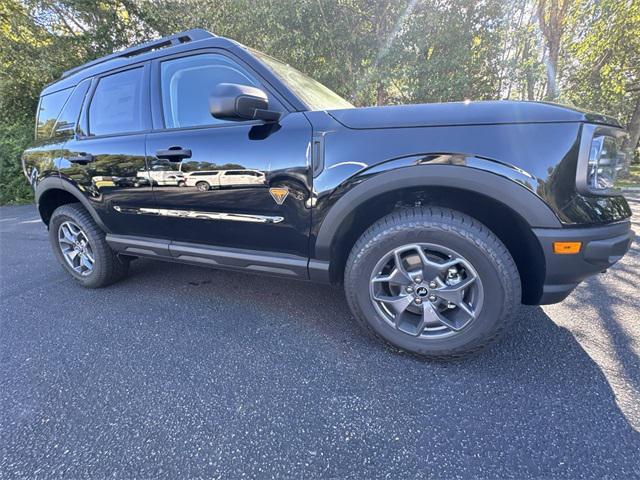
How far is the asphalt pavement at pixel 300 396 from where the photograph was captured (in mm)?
1232

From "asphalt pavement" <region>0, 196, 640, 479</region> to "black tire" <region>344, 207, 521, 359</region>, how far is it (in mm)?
154

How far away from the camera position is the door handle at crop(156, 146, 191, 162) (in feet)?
6.66

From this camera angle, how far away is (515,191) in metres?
1.44

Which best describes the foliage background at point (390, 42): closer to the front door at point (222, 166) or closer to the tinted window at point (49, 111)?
the tinted window at point (49, 111)

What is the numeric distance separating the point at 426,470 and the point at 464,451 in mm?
198

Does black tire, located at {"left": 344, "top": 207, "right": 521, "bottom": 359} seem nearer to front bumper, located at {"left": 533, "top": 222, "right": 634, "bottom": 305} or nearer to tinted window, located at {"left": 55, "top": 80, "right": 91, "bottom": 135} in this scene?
front bumper, located at {"left": 533, "top": 222, "right": 634, "bottom": 305}

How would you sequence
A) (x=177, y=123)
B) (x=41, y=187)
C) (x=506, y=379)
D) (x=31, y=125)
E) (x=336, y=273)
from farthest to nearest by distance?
1. (x=31, y=125)
2. (x=41, y=187)
3. (x=177, y=123)
4. (x=336, y=273)
5. (x=506, y=379)

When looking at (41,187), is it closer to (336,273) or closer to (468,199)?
(336,273)

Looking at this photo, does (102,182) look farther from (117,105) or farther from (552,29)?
(552,29)

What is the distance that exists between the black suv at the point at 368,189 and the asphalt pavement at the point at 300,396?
33cm

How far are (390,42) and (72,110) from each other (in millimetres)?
6913

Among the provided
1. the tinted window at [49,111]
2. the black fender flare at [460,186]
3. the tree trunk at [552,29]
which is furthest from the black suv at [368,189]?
the tree trunk at [552,29]

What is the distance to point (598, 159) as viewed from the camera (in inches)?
55.6

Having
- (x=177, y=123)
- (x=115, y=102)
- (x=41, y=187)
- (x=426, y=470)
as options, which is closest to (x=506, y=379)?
(x=426, y=470)
